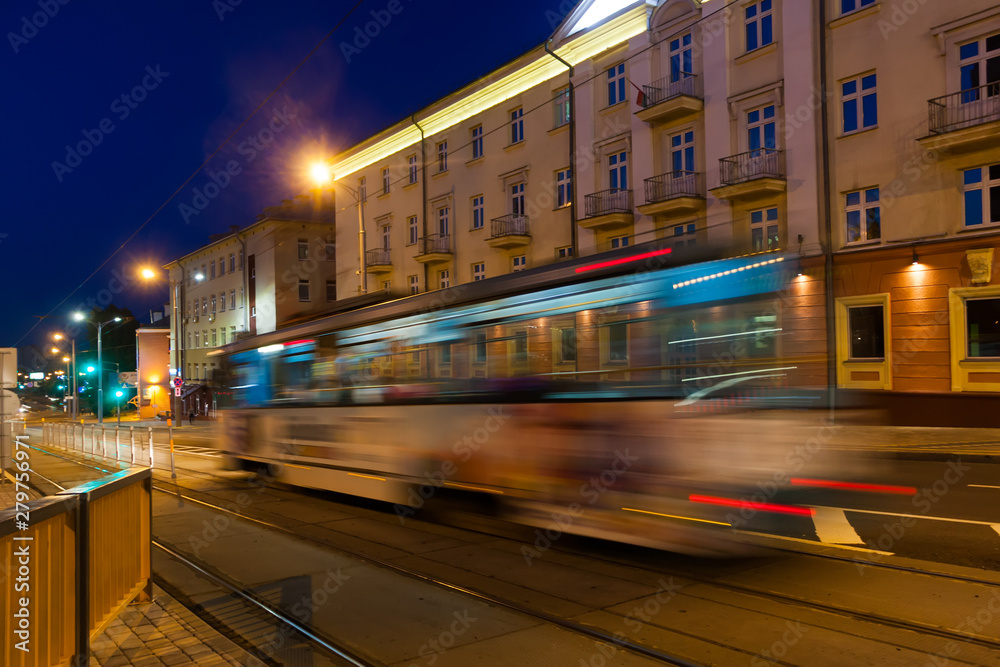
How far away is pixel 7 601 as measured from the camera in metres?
3.47

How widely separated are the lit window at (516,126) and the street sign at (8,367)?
20.0 meters

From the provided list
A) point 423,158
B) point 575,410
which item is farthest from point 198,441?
point 575,410

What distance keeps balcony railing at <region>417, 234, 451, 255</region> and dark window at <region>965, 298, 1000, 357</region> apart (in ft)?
67.1

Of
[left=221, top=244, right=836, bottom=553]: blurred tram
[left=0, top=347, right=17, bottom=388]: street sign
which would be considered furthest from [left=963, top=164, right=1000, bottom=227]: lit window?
[left=0, top=347, right=17, bottom=388]: street sign

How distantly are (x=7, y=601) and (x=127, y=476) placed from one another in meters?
2.42

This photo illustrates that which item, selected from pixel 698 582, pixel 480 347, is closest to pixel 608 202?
pixel 480 347

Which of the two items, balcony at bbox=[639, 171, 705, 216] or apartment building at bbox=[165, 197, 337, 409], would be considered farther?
apartment building at bbox=[165, 197, 337, 409]

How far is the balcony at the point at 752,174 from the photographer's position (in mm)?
21203

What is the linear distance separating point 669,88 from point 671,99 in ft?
3.67

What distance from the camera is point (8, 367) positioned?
14.4 meters

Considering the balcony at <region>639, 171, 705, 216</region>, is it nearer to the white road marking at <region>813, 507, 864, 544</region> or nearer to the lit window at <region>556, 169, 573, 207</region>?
the lit window at <region>556, 169, 573, 207</region>

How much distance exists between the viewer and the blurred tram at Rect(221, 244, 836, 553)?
21.3 ft

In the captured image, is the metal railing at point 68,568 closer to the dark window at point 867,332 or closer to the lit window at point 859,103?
the dark window at point 867,332

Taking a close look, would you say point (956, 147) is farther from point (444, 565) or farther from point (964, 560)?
point (444, 565)
